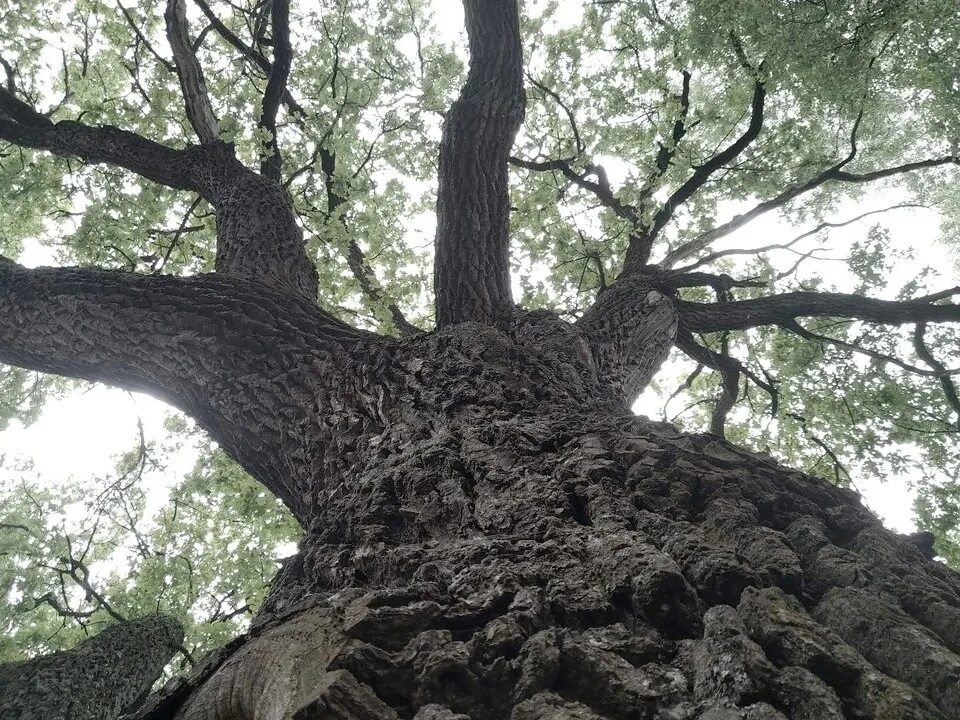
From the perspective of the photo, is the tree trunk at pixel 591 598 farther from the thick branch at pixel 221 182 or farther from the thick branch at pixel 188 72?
the thick branch at pixel 188 72

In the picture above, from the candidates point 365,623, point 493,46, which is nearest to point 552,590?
point 365,623

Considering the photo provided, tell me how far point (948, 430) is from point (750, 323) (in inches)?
96.7

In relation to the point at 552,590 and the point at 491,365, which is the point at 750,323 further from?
the point at 552,590

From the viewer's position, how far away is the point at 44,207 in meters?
7.54

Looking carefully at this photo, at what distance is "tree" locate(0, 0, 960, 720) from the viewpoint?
1282 mm

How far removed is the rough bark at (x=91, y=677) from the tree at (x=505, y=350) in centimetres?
Result: 164

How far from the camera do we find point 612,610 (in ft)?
4.73

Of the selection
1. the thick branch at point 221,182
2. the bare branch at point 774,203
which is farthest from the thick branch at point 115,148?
the bare branch at point 774,203

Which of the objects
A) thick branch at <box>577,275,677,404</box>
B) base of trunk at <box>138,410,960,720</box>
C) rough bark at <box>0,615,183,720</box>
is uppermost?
thick branch at <box>577,275,677,404</box>

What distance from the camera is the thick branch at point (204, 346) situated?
3096 millimetres

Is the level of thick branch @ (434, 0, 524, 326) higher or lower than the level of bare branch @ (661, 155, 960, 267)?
lower

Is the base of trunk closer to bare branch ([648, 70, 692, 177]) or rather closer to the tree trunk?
the tree trunk

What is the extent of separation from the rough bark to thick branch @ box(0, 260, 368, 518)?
167 centimetres

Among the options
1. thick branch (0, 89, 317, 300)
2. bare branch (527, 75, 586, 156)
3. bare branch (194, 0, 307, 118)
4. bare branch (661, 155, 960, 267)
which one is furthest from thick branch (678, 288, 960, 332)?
bare branch (194, 0, 307, 118)
